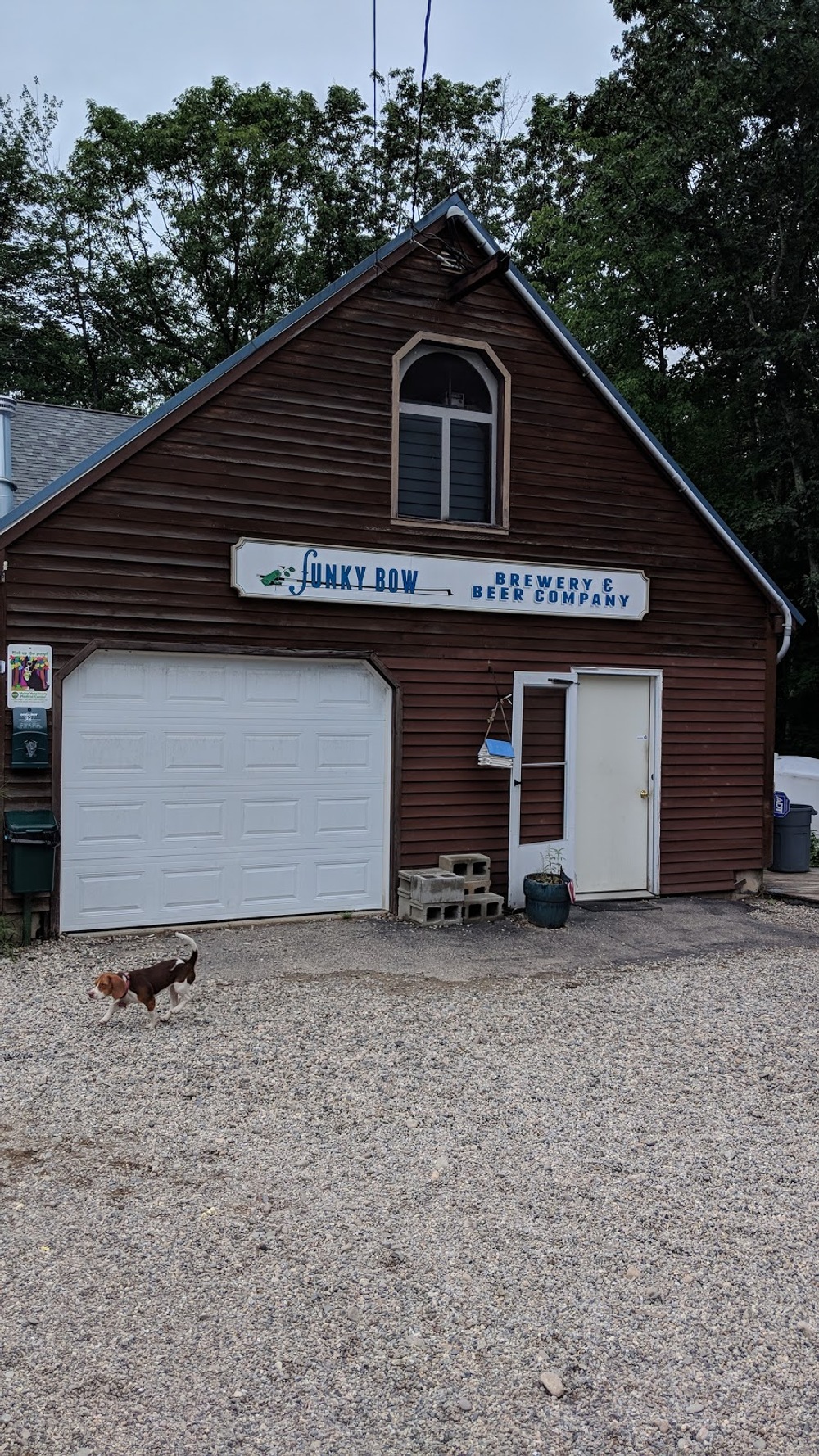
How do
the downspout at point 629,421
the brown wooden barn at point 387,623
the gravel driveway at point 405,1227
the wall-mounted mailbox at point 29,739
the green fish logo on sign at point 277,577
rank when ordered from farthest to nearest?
1. the downspout at point 629,421
2. the green fish logo on sign at point 277,577
3. the brown wooden barn at point 387,623
4. the wall-mounted mailbox at point 29,739
5. the gravel driveway at point 405,1227

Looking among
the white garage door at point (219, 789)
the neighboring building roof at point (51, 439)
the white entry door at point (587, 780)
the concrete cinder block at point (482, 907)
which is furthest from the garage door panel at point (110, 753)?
the white entry door at point (587, 780)

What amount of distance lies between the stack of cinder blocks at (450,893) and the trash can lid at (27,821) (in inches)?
123

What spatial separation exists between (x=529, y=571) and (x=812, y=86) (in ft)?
44.8

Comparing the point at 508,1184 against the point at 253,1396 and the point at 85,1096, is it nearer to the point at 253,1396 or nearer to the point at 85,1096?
the point at 253,1396

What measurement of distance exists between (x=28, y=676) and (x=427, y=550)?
12.0 feet

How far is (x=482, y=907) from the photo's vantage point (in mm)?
9430

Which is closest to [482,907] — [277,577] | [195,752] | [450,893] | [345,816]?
[450,893]

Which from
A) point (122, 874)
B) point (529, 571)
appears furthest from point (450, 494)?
point (122, 874)

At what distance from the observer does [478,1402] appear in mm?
2906

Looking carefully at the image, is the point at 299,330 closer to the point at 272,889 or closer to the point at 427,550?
the point at 427,550

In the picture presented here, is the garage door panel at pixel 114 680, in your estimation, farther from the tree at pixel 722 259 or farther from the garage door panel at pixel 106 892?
the tree at pixel 722 259

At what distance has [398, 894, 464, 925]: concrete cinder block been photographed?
361 inches

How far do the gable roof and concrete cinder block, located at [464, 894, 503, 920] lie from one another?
462cm

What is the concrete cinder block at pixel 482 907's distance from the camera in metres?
9.40
